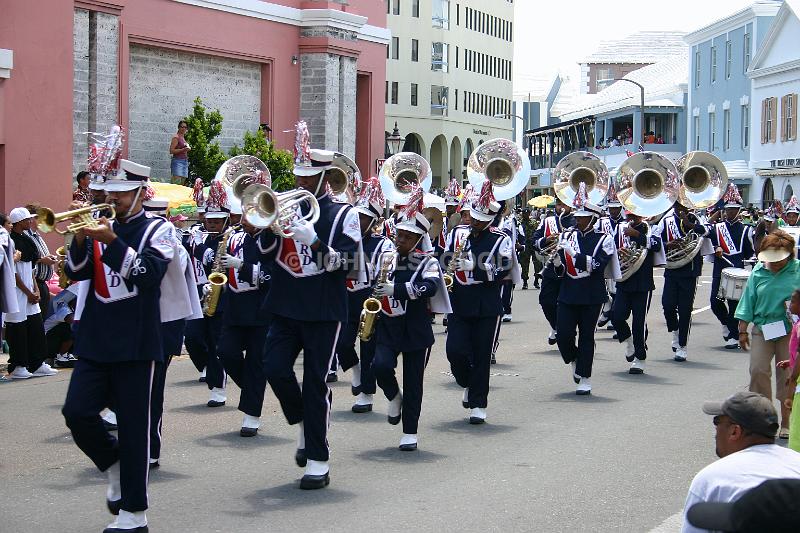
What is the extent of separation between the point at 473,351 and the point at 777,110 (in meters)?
44.5

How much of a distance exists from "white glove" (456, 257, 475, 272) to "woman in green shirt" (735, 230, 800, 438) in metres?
2.24

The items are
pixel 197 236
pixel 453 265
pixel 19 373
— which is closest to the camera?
pixel 453 265

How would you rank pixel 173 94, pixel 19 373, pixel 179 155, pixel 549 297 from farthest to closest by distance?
pixel 173 94, pixel 179 155, pixel 549 297, pixel 19 373

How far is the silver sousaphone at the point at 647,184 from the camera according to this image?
16.9m

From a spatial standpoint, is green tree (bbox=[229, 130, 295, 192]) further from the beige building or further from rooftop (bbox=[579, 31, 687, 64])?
rooftop (bbox=[579, 31, 687, 64])

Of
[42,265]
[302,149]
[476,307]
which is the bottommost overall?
[476,307]

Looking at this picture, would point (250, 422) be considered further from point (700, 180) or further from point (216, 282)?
point (700, 180)

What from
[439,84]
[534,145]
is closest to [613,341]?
[439,84]

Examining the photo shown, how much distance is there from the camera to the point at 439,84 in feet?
274

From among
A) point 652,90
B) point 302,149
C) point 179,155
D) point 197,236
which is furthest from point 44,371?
point 652,90

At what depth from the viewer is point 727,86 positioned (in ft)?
192

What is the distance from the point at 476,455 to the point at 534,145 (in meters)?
81.0

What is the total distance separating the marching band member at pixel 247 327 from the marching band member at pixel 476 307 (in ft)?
5.42

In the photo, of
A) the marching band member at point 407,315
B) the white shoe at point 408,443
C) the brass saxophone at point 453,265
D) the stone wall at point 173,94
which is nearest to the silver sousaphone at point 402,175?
the brass saxophone at point 453,265
